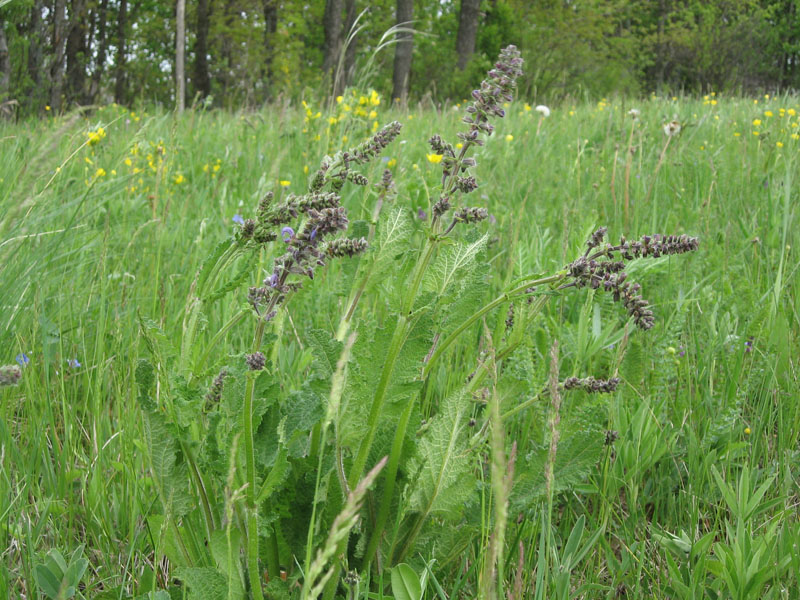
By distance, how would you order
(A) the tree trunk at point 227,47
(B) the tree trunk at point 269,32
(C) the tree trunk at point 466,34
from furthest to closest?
(B) the tree trunk at point 269,32, (A) the tree trunk at point 227,47, (C) the tree trunk at point 466,34

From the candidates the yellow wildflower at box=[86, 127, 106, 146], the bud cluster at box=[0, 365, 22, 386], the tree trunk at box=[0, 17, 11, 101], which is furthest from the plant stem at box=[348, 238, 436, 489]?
the tree trunk at box=[0, 17, 11, 101]

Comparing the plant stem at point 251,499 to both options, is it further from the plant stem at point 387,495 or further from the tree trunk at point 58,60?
the tree trunk at point 58,60

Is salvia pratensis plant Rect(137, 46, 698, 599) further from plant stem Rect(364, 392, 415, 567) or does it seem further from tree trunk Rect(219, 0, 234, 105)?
tree trunk Rect(219, 0, 234, 105)

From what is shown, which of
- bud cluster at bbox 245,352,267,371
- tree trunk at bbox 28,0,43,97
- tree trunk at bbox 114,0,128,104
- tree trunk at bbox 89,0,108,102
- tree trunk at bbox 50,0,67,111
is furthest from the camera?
tree trunk at bbox 114,0,128,104

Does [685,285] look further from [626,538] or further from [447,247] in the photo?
[447,247]

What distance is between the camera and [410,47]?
651 inches

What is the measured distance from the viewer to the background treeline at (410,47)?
16.7m

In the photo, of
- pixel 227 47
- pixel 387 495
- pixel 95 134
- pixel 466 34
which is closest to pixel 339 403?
pixel 387 495

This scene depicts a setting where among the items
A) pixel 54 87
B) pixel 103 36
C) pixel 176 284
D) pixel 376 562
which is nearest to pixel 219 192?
pixel 176 284

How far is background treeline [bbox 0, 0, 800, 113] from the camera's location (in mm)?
16734

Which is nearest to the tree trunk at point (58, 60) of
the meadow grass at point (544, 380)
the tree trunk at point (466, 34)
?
the meadow grass at point (544, 380)

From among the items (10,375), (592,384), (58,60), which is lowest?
(592,384)

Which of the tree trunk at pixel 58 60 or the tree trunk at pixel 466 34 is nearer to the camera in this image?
the tree trunk at pixel 58 60

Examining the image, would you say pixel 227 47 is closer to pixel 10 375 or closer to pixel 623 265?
pixel 623 265
